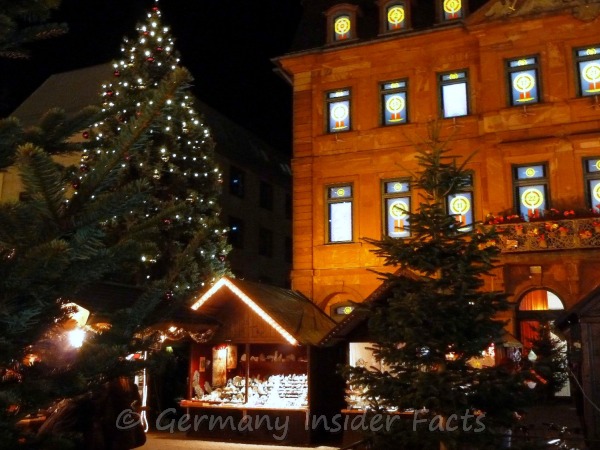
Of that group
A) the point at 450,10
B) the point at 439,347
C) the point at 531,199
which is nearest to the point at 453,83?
the point at 450,10

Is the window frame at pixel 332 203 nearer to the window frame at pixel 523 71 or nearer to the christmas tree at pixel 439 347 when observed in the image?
the window frame at pixel 523 71

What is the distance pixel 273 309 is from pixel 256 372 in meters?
2.54

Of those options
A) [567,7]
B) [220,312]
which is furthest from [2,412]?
[567,7]

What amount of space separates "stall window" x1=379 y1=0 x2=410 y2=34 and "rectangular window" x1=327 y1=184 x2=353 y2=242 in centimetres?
637

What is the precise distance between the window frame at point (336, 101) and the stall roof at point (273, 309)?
8056 mm

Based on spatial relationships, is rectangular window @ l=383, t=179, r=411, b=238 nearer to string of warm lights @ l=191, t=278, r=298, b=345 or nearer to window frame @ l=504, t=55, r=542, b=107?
window frame @ l=504, t=55, r=542, b=107

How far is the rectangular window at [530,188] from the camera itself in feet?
69.9

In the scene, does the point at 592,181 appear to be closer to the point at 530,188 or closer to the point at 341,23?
the point at 530,188

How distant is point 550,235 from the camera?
20.1 metres

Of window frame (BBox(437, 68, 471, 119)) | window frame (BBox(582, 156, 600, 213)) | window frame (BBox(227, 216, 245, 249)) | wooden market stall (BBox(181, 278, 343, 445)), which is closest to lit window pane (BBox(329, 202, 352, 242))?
window frame (BBox(437, 68, 471, 119))

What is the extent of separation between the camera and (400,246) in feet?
32.6

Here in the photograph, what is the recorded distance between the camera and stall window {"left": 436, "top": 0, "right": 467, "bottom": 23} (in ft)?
77.0

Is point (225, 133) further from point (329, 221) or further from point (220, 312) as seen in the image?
point (220, 312)

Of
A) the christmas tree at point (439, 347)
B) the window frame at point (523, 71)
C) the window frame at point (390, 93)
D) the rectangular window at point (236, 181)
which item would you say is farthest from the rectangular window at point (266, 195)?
the christmas tree at point (439, 347)
